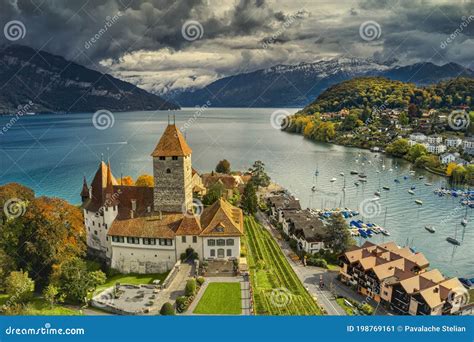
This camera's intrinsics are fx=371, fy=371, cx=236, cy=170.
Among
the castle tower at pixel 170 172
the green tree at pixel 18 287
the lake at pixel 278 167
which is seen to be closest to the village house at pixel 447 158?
the lake at pixel 278 167

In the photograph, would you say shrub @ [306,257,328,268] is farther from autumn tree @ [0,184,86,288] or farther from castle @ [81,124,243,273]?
autumn tree @ [0,184,86,288]

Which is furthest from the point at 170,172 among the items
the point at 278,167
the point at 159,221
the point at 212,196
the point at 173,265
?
the point at 278,167

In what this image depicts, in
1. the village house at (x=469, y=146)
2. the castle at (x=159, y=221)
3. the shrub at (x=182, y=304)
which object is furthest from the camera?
the village house at (x=469, y=146)

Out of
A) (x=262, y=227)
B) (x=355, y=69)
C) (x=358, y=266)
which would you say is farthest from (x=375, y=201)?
(x=355, y=69)

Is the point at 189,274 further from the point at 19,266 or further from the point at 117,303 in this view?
the point at 19,266

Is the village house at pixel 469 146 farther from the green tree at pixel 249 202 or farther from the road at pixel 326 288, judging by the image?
the road at pixel 326 288

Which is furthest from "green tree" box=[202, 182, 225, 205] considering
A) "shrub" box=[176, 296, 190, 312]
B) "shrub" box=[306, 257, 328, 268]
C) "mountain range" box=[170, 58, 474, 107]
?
"mountain range" box=[170, 58, 474, 107]

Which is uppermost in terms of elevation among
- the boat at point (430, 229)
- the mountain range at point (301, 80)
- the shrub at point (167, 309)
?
the mountain range at point (301, 80)
